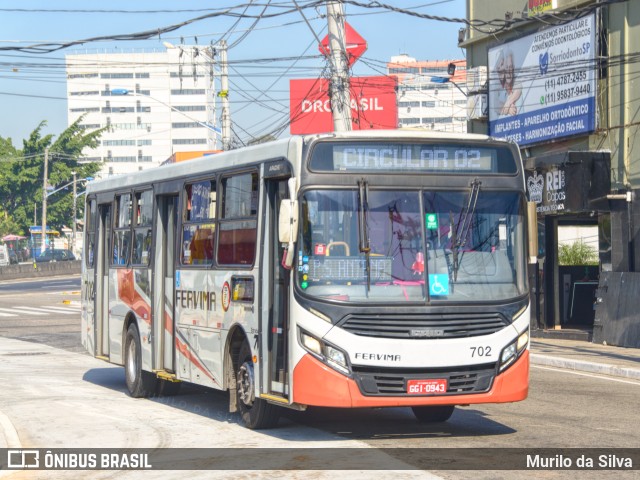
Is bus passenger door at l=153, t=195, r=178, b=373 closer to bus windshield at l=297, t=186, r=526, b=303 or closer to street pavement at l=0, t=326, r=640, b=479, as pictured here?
street pavement at l=0, t=326, r=640, b=479

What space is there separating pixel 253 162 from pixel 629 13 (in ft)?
47.4

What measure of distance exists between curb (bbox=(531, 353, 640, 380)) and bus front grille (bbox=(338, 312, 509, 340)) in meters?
8.26

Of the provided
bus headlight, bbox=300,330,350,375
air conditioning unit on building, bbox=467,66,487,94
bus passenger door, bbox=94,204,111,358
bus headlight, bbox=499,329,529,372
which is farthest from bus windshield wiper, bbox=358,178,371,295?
air conditioning unit on building, bbox=467,66,487,94

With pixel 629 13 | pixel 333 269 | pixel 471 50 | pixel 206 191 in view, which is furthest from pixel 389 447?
pixel 471 50

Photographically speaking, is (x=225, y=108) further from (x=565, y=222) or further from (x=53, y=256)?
(x=53, y=256)

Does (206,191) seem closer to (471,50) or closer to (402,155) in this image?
(402,155)

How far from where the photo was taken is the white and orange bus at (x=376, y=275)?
36.2 ft

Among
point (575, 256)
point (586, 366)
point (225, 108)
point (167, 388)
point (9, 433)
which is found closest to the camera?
point (9, 433)

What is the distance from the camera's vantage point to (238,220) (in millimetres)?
12891

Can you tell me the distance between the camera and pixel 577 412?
13.7 metres

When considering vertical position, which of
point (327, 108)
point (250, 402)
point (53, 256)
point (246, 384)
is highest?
point (327, 108)

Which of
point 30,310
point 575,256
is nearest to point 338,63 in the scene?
point 575,256

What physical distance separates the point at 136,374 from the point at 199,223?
10.4 ft

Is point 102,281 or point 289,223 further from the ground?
point 289,223
